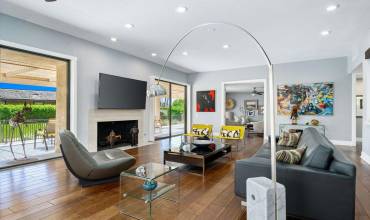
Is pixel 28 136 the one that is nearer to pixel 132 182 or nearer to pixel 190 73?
pixel 132 182

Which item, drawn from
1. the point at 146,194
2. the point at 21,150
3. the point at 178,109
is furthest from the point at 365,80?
the point at 21,150

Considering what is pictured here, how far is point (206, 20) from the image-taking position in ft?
13.0

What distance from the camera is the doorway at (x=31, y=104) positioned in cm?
428

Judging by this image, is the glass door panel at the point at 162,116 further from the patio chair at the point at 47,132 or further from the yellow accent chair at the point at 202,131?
the patio chair at the point at 47,132

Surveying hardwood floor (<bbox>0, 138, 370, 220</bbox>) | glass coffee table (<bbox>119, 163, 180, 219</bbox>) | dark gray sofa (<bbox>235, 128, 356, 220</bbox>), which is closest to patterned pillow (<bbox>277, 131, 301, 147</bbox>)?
hardwood floor (<bbox>0, 138, 370, 220</bbox>)

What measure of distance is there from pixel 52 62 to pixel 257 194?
5335 millimetres

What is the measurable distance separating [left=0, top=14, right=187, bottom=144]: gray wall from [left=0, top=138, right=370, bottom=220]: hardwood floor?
174 cm

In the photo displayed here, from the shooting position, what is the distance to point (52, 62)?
16.1 feet

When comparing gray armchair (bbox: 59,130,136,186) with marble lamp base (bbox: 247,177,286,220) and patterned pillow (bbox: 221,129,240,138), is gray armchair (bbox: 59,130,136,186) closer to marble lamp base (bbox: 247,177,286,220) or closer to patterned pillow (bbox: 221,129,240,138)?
marble lamp base (bbox: 247,177,286,220)

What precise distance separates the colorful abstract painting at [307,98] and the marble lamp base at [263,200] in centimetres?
A: 625

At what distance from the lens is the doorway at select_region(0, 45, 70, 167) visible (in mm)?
4277

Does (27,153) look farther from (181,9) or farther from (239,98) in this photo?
(239,98)

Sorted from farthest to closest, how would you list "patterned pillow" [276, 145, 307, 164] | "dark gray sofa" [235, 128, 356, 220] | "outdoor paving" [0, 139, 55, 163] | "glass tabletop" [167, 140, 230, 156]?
"outdoor paving" [0, 139, 55, 163] < "glass tabletop" [167, 140, 230, 156] < "patterned pillow" [276, 145, 307, 164] < "dark gray sofa" [235, 128, 356, 220]

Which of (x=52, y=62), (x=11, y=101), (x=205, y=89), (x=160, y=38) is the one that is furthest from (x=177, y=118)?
(x=11, y=101)
